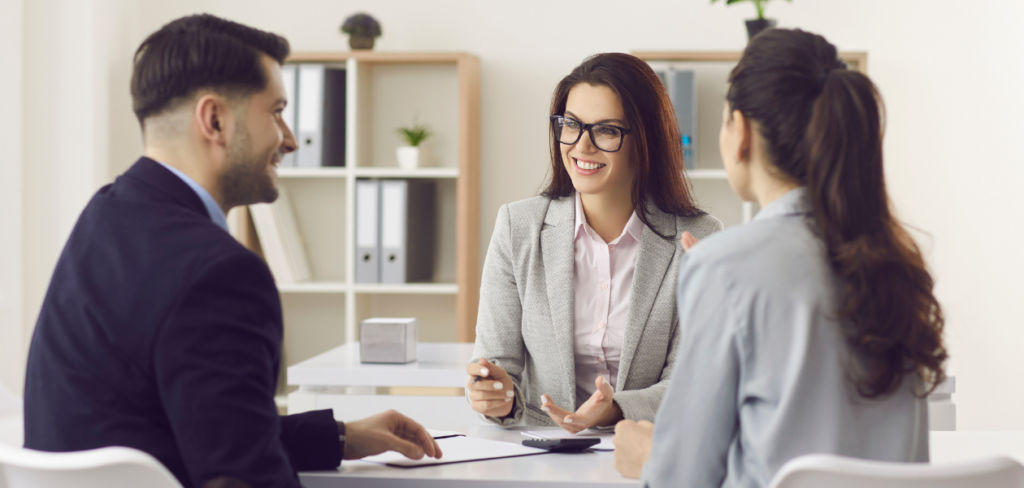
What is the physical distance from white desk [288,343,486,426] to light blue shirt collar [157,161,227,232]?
1.07 meters

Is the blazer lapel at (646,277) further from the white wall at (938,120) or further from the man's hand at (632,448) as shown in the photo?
the white wall at (938,120)

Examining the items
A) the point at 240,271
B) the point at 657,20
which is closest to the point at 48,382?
the point at 240,271

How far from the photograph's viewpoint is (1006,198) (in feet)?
11.1

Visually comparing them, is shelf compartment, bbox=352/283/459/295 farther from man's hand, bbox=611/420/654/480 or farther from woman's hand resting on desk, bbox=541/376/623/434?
man's hand, bbox=611/420/654/480

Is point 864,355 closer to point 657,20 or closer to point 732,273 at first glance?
point 732,273

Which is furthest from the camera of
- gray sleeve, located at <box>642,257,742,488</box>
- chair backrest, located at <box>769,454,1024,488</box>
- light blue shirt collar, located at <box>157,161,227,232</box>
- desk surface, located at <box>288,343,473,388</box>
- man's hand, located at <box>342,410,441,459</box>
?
desk surface, located at <box>288,343,473,388</box>

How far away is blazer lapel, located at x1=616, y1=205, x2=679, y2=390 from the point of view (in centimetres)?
165

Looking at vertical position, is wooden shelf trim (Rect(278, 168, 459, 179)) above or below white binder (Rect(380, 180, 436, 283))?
above

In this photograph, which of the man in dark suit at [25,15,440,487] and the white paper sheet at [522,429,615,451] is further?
the white paper sheet at [522,429,615,451]

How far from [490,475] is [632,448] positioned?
0.21m

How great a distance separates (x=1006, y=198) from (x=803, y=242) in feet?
9.93

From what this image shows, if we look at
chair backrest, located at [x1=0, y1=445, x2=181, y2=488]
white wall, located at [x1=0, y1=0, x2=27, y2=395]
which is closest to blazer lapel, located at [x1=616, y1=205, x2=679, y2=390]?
chair backrest, located at [x1=0, y1=445, x2=181, y2=488]

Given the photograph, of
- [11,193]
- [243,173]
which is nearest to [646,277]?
[243,173]

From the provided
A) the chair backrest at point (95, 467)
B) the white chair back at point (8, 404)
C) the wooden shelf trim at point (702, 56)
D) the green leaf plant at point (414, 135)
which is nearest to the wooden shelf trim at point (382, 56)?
the green leaf plant at point (414, 135)
